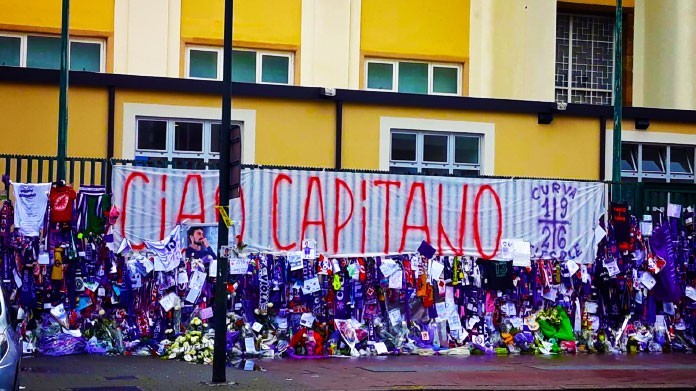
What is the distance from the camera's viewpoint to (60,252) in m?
15.2

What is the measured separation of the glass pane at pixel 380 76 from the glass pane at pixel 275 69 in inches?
79.6

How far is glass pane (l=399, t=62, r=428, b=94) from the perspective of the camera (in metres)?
25.9

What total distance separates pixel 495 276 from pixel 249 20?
10.2 meters

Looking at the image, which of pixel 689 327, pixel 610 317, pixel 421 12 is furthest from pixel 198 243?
pixel 421 12

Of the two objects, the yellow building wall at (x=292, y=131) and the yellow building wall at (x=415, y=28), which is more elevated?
the yellow building wall at (x=415, y=28)

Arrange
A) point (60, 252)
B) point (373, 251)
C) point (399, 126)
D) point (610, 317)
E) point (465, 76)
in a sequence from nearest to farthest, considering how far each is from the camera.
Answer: point (60, 252), point (373, 251), point (610, 317), point (399, 126), point (465, 76)

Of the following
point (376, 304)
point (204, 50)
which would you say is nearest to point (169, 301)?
point (376, 304)

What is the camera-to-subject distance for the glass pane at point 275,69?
24969mm

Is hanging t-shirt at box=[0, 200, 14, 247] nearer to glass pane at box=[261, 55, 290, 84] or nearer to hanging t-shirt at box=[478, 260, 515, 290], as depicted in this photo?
hanging t-shirt at box=[478, 260, 515, 290]

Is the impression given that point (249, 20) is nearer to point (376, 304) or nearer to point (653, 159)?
point (653, 159)

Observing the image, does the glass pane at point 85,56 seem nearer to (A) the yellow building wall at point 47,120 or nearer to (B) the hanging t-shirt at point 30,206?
(A) the yellow building wall at point 47,120

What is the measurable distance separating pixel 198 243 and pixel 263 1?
10279 millimetres

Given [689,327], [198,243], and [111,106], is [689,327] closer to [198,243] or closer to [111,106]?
[198,243]

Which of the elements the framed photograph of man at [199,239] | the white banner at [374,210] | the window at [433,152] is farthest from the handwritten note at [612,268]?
the framed photograph of man at [199,239]
